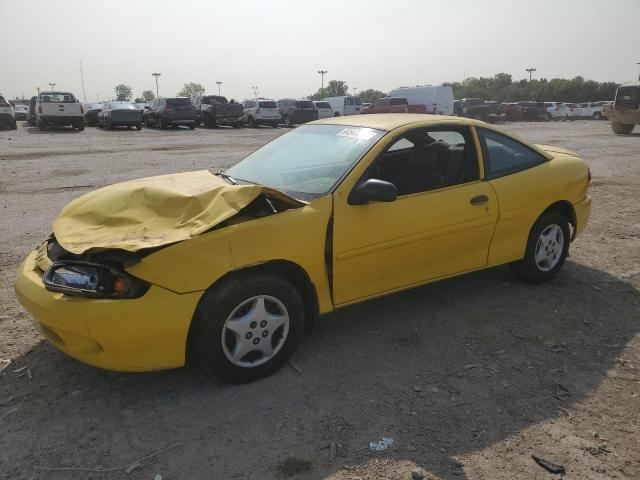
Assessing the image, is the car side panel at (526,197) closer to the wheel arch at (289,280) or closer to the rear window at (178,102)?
the wheel arch at (289,280)

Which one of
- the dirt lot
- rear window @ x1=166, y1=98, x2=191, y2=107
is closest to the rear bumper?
the dirt lot

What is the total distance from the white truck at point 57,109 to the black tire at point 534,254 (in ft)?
80.2

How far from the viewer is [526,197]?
14.2ft

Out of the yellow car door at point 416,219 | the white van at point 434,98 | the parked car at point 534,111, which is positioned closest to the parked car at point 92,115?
the white van at point 434,98

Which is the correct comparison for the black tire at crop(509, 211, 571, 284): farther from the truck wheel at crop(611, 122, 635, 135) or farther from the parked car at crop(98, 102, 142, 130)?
the parked car at crop(98, 102, 142, 130)

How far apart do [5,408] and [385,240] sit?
2460 mm

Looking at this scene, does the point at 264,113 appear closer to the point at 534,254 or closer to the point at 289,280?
the point at 534,254

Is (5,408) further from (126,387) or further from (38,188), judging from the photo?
(38,188)

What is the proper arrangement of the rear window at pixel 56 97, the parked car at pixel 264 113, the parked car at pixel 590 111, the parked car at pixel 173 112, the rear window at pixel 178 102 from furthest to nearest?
the parked car at pixel 590 111 → the parked car at pixel 264 113 → the rear window at pixel 178 102 → the parked car at pixel 173 112 → the rear window at pixel 56 97

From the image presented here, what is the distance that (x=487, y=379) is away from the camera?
3195 millimetres

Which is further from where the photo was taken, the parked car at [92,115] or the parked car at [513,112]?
the parked car at [513,112]

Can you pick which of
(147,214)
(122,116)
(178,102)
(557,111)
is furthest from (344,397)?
(557,111)

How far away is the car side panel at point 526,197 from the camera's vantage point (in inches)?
166

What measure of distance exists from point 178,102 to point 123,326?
2680 centimetres
